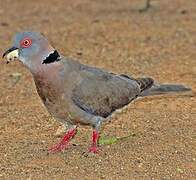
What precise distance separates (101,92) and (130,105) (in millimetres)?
1147

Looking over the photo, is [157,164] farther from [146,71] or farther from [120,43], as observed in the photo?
[120,43]

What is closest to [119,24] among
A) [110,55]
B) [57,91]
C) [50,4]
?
[110,55]

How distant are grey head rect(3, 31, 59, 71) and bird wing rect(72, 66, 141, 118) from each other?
36 centimetres

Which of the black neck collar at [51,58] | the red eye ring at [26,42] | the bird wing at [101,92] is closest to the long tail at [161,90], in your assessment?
the bird wing at [101,92]

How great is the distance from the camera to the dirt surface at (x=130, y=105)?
6246 mm

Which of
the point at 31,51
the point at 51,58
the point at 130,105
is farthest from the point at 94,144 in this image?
the point at 130,105

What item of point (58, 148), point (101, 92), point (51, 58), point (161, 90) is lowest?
point (161, 90)

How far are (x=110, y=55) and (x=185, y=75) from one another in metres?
1.85

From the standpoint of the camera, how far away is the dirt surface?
625cm

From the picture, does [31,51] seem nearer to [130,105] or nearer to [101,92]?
[101,92]

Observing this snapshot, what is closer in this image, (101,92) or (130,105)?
(101,92)

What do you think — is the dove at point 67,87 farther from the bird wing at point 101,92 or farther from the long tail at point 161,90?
the long tail at point 161,90

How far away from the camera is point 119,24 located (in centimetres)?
1366

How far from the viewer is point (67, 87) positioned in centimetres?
638
